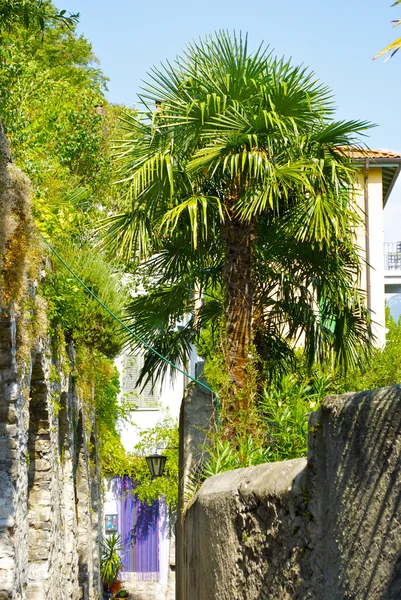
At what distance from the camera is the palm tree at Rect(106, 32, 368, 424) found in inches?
334

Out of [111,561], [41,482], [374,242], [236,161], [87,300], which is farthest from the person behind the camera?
[374,242]

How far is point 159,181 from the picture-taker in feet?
29.1

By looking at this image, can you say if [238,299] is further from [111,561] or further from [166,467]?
[166,467]

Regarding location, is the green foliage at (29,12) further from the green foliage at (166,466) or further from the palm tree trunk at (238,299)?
the green foliage at (166,466)

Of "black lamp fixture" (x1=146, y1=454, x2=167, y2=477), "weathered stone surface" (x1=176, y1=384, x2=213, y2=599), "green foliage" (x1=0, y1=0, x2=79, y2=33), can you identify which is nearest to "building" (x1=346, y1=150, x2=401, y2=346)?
"black lamp fixture" (x1=146, y1=454, x2=167, y2=477)

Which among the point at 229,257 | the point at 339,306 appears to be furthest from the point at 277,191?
the point at 339,306

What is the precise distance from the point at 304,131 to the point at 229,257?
1425 mm

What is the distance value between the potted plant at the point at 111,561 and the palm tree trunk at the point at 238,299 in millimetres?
12943

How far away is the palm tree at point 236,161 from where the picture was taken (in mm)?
8492

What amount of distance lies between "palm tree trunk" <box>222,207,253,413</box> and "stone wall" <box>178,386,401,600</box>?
4824mm

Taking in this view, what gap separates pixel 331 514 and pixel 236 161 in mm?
6100

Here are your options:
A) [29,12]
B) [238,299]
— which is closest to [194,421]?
[238,299]

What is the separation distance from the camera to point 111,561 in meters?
21.0

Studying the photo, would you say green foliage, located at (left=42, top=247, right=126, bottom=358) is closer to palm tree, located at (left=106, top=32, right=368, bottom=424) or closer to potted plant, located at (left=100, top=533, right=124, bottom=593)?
palm tree, located at (left=106, top=32, right=368, bottom=424)
